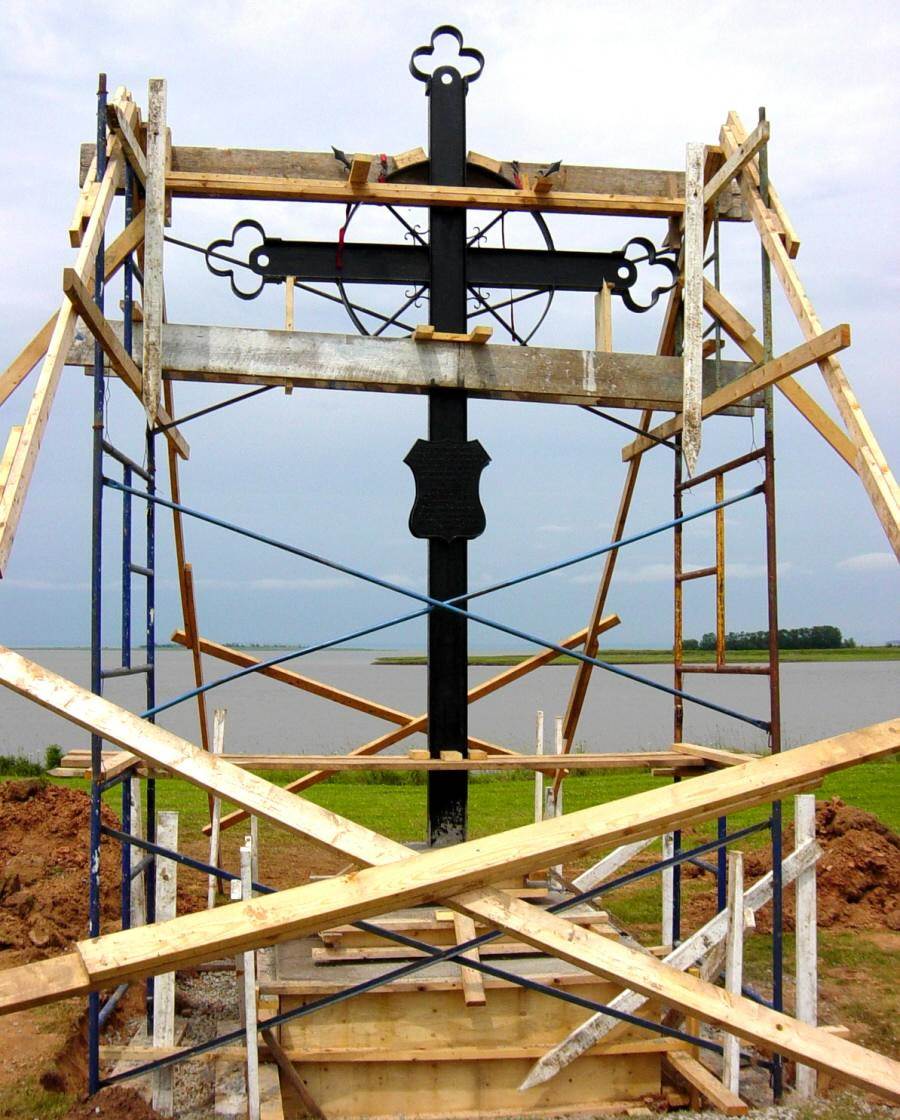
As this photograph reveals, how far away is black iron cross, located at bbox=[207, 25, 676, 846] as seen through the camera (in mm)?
7789

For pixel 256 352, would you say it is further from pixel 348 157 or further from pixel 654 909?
pixel 654 909

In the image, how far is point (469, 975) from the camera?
6816 mm

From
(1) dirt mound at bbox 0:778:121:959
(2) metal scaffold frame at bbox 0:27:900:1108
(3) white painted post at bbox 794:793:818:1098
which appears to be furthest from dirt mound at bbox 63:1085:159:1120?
(3) white painted post at bbox 794:793:818:1098

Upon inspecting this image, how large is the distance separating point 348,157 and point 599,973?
5.43 meters

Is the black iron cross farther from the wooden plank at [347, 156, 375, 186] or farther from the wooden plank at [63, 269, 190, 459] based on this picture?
the wooden plank at [63, 269, 190, 459]

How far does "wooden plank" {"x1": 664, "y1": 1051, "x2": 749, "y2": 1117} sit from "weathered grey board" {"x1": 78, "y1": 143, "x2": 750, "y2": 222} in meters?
5.37

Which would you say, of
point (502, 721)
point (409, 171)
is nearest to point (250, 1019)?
point (409, 171)

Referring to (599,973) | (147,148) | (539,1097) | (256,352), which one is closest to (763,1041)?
(599,973)

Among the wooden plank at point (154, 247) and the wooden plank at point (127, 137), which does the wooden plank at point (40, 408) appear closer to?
the wooden plank at point (127, 137)

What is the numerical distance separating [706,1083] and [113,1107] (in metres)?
3.17

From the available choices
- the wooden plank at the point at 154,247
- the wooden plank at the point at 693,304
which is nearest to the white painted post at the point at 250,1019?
the wooden plank at the point at 154,247

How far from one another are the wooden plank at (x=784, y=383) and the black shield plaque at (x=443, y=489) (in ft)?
5.87

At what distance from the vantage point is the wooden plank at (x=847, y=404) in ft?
19.6

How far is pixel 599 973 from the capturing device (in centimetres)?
472
